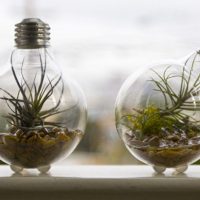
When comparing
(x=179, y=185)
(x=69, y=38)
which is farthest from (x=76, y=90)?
(x=69, y=38)

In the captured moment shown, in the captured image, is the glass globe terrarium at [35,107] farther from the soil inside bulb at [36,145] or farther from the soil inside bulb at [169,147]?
the soil inside bulb at [169,147]

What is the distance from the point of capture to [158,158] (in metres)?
0.94

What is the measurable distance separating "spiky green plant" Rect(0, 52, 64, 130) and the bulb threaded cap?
62 mm

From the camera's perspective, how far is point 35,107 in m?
0.94

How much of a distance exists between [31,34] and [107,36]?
43cm

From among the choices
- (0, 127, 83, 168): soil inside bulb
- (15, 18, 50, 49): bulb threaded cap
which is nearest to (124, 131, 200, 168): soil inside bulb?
(0, 127, 83, 168): soil inside bulb

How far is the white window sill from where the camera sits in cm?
92

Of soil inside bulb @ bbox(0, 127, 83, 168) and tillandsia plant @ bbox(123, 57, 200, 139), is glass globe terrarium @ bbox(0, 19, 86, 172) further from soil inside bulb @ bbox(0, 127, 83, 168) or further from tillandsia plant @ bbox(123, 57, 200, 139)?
tillandsia plant @ bbox(123, 57, 200, 139)

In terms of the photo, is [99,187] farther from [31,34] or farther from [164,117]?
[31,34]

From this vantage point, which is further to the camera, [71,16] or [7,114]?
[71,16]

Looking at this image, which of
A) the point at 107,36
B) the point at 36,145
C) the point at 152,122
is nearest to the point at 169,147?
the point at 152,122

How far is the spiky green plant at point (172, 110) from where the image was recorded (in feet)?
3.06

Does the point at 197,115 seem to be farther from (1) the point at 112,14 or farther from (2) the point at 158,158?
(1) the point at 112,14

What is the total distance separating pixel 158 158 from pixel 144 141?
38 millimetres
